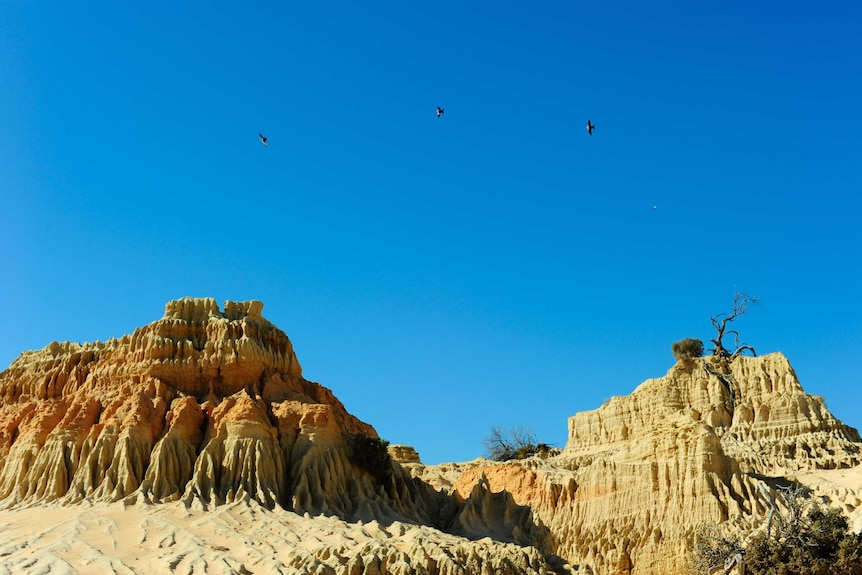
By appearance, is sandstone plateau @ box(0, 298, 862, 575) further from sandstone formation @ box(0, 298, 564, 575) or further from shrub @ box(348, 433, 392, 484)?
shrub @ box(348, 433, 392, 484)

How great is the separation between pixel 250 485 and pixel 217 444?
8.90ft

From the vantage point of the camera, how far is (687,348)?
9569cm

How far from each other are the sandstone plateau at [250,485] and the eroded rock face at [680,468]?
170mm

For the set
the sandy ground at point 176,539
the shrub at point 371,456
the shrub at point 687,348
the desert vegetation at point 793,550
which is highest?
the shrub at point 687,348

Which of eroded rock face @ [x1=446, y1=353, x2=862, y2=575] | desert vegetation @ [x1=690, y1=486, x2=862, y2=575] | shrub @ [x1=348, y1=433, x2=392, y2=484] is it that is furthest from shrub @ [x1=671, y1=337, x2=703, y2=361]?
Result: shrub @ [x1=348, y1=433, x2=392, y2=484]

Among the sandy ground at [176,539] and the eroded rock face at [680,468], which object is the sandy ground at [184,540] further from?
the eroded rock face at [680,468]

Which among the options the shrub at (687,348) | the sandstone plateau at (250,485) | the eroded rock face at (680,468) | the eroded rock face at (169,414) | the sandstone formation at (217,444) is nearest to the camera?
the sandstone plateau at (250,485)

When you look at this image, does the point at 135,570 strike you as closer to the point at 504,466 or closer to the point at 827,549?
the point at 827,549

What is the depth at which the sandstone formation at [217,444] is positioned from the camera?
41.9m

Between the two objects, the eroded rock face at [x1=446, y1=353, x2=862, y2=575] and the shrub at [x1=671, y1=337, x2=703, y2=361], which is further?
the shrub at [x1=671, y1=337, x2=703, y2=361]

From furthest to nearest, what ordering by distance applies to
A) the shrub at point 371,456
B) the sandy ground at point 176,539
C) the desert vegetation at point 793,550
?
the desert vegetation at point 793,550 < the shrub at point 371,456 < the sandy ground at point 176,539

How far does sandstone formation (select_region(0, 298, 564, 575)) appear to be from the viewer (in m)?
41.9

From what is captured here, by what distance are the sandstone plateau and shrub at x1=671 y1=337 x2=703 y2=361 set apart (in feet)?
82.5

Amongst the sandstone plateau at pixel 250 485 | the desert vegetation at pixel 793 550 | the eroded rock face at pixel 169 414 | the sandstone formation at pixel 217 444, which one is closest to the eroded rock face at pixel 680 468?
the sandstone plateau at pixel 250 485
